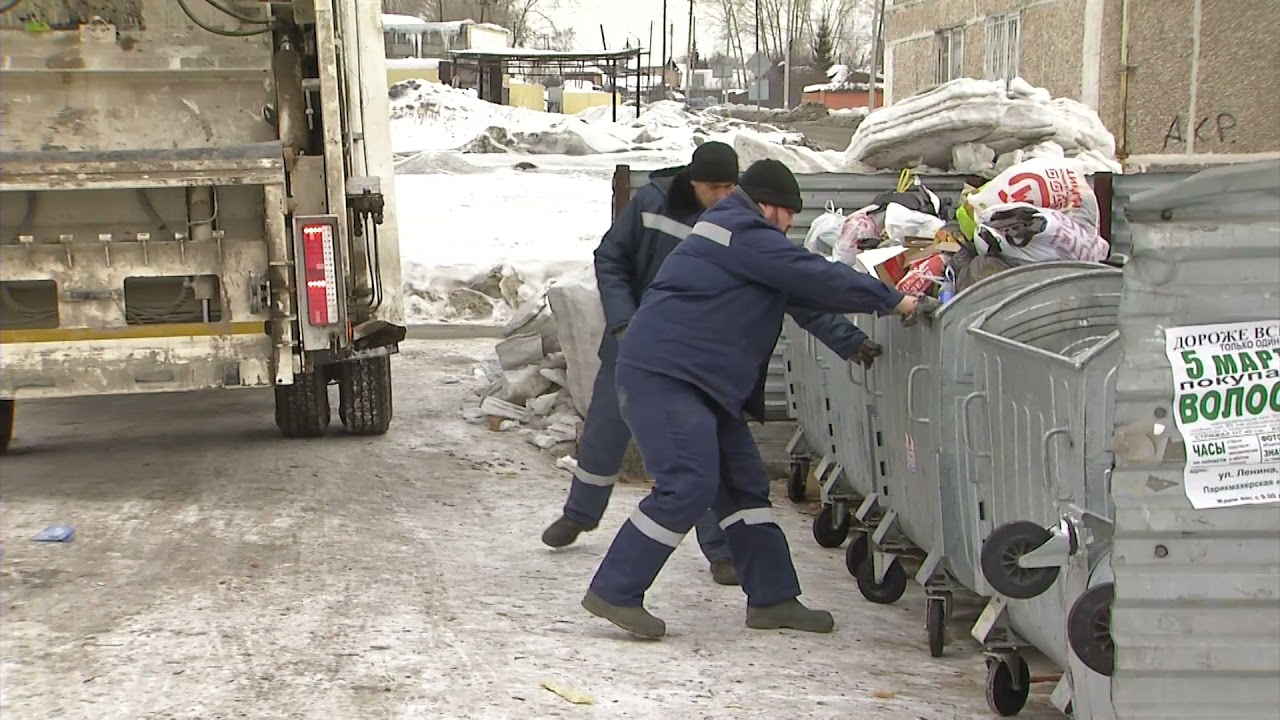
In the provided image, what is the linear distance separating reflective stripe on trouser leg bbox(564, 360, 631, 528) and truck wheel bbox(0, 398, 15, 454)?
3630 mm

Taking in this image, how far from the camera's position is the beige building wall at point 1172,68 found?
12742 mm

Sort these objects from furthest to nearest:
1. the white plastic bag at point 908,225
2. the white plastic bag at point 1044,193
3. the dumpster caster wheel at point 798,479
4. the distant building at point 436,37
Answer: the distant building at point 436,37 → the dumpster caster wheel at point 798,479 → the white plastic bag at point 908,225 → the white plastic bag at point 1044,193

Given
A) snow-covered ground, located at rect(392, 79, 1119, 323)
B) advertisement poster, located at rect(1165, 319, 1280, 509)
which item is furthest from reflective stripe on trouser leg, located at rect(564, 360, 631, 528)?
advertisement poster, located at rect(1165, 319, 1280, 509)

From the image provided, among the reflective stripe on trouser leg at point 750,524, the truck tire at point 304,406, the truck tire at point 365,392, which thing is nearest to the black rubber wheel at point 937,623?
the reflective stripe on trouser leg at point 750,524

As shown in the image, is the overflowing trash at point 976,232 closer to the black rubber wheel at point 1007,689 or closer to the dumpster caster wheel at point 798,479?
the dumpster caster wheel at point 798,479

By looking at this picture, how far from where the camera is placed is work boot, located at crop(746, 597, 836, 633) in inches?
202

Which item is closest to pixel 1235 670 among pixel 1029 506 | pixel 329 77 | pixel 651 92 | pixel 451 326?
pixel 1029 506

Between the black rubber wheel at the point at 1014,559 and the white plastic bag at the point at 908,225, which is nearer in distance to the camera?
the black rubber wheel at the point at 1014,559

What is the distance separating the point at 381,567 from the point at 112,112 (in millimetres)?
3098

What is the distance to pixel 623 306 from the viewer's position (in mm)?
5930

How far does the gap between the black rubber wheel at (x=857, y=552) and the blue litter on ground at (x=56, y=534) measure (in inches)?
129

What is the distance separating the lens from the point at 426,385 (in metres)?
10.0

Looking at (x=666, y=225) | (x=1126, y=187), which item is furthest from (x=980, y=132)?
(x=666, y=225)

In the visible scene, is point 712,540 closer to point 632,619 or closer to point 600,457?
point 600,457
